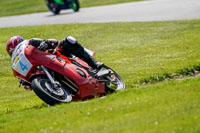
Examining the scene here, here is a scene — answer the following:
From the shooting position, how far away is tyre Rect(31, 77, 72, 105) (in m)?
9.35

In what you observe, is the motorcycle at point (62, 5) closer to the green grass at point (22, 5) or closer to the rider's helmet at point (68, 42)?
the green grass at point (22, 5)

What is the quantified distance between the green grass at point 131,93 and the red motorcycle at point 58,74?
44cm

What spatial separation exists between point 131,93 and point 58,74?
1.55 meters

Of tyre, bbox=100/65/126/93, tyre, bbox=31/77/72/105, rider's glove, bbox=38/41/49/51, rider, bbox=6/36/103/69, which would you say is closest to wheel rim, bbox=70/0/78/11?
tyre, bbox=100/65/126/93

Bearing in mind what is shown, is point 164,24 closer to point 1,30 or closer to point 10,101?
point 1,30

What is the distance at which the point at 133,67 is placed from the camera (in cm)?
1314

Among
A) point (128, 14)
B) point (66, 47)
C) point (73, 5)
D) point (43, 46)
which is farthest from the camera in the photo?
point (73, 5)

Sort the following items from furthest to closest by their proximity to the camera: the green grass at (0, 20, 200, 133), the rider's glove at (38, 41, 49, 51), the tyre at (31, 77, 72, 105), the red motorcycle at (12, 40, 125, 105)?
the rider's glove at (38, 41, 49, 51) → the red motorcycle at (12, 40, 125, 105) → the tyre at (31, 77, 72, 105) → the green grass at (0, 20, 200, 133)

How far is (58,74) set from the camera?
1009cm

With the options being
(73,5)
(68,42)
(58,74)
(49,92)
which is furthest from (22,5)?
(49,92)

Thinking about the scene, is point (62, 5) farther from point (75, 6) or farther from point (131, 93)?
point (131, 93)

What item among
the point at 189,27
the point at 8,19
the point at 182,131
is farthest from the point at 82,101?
the point at 8,19

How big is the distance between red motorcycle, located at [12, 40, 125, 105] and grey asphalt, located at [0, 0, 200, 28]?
11.0 meters

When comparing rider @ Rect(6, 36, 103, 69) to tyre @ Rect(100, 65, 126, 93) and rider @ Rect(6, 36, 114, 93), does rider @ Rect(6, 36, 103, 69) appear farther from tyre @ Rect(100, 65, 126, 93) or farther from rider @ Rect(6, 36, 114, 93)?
tyre @ Rect(100, 65, 126, 93)
